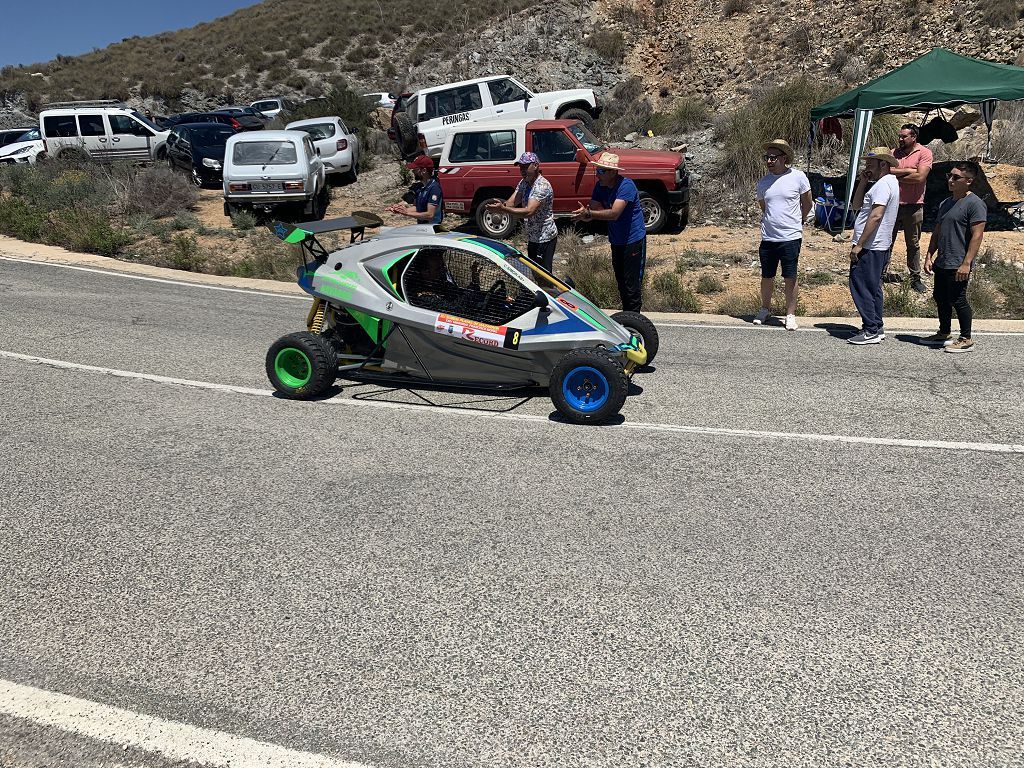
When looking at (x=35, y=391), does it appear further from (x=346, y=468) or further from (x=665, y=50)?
(x=665, y=50)

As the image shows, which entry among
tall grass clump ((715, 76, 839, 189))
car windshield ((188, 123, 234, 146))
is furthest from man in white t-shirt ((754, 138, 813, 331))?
car windshield ((188, 123, 234, 146))

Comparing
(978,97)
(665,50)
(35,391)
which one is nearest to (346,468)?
(35,391)

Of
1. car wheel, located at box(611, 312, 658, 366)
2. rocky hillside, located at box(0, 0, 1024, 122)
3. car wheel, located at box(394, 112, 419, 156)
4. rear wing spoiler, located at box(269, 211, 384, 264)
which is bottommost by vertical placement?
car wheel, located at box(611, 312, 658, 366)

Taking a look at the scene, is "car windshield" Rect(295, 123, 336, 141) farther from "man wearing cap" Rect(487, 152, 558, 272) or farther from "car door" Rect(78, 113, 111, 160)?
"man wearing cap" Rect(487, 152, 558, 272)

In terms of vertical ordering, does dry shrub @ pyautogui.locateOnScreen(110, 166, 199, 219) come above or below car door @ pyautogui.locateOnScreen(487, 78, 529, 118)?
below

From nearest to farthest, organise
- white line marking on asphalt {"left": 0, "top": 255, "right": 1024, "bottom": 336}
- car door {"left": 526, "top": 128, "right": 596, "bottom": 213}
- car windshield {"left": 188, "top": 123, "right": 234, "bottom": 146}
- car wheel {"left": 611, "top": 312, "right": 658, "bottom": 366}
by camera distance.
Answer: car wheel {"left": 611, "top": 312, "right": 658, "bottom": 366}
white line marking on asphalt {"left": 0, "top": 255, "right": 1024, "bottom": 336}
car door {"left": 526, "top": 128, "right": 596, "bottom": 213}
car windshield {"left": 188, "top": 123, "right": 234, "bottom": 146}

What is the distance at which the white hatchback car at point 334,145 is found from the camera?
21.9 m

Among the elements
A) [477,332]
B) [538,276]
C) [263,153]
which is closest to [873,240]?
[538,276]

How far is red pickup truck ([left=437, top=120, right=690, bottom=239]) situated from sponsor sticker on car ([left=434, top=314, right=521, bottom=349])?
8.50 m

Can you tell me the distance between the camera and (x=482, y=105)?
19.7 metres

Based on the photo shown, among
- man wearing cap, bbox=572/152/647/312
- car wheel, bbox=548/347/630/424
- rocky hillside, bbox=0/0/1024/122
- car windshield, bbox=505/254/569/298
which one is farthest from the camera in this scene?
rocky hillside, bbox=0/0/1024/122

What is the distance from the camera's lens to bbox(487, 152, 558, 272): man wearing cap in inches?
363

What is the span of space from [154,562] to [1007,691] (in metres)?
4.28

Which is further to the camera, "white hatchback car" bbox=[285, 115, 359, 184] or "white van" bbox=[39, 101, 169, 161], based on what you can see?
"white van" bbox=[39, 101, 169, 161]
